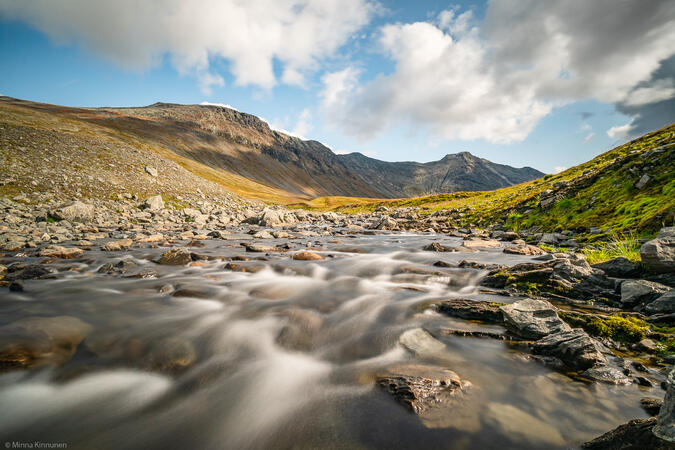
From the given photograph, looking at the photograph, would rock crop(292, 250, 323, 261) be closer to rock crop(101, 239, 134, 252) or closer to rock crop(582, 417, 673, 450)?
rock crop(101, 239, 134, 252)

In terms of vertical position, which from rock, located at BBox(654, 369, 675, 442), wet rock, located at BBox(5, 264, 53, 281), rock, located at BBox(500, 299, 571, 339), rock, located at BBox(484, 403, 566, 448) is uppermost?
rock, located at BBox(654, 369, 675, 442)

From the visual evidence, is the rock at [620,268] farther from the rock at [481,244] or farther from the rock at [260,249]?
the rock at [260,249]

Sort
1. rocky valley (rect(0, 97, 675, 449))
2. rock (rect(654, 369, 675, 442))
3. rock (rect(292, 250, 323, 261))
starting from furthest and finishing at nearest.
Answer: rock (rect(292, 250, 323, 261))
rocky valley (rect(0, 97, 675, 449))
rock (rect(654, 369, 675, 442))

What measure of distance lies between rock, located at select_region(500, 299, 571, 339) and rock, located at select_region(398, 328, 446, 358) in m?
1.48

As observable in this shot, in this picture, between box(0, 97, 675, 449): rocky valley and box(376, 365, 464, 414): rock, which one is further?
box(376, 365, 464, 414): rock

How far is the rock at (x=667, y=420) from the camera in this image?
2029 mm

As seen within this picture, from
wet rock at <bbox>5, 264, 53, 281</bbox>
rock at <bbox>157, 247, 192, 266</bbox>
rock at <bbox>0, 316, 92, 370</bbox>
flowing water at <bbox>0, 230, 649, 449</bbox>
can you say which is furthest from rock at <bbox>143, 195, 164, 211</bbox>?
rock at <bbox>0, 316, 92, 370</bbox>

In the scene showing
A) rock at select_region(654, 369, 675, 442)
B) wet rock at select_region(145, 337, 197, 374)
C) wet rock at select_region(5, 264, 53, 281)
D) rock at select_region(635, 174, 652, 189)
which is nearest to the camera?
rock at select_region(654, 369, 675, 442)

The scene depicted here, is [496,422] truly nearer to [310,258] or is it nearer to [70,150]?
[310,258]

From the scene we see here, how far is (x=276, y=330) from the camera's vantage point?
5.93 metres

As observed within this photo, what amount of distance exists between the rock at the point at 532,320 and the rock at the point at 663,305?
1672 mm

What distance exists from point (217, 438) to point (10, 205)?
1026 inches

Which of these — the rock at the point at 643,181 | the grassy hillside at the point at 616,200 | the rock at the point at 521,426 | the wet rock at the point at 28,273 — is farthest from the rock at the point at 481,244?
the wet rock at the point at 28,273

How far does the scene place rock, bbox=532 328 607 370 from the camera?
3.85 m
